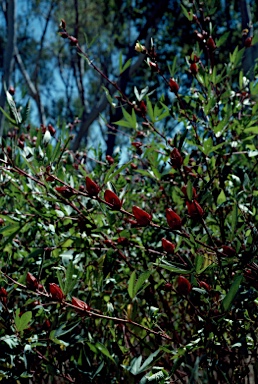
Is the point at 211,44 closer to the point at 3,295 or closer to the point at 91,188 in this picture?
the point at 91,188

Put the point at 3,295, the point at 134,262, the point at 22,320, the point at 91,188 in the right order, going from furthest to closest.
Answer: the point at 134,262 < the point at 3,295 < the point at 22,320 < the point at 91,188

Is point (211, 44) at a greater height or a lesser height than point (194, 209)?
greater

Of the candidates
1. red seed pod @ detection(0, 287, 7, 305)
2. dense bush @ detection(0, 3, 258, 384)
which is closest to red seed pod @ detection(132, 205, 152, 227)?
dense bush @ detection(0, 3, 258, 384)

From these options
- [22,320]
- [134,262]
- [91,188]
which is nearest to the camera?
[91,188]

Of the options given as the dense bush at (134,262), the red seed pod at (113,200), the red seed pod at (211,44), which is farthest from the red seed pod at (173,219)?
the red seed pod at (211,44)

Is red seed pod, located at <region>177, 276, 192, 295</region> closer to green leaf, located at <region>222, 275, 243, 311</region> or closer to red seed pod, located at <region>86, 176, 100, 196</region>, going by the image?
green leaf, located at <region>222, 275, 243, 311</region>

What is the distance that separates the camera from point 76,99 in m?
15.4

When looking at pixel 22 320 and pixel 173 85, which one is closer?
pixel 22 320

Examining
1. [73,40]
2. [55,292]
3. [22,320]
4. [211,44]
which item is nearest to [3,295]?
[22,320]

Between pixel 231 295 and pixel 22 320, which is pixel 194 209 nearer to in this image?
pixel 231 295

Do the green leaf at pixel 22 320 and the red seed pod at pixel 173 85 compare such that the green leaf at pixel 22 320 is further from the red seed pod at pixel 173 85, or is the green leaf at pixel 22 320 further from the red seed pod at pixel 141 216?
the red seed pod at pixel 173 85

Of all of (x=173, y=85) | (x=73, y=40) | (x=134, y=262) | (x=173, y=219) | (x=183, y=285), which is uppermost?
(x=73, y=40)

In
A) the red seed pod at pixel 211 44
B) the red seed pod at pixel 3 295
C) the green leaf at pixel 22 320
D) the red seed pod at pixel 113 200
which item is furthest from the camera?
the red seed pod at pixel 211 44

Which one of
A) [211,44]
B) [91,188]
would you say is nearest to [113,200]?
[91,188]
